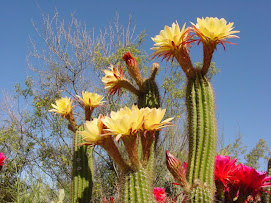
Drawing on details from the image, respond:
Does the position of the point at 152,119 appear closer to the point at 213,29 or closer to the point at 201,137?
the point at 201,137

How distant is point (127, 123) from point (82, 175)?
1.05 m

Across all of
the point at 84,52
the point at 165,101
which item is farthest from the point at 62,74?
the point at 165,101

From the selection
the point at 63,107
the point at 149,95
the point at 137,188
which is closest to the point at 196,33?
the point at 149,95

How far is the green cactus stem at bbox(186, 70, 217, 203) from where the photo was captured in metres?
1.29

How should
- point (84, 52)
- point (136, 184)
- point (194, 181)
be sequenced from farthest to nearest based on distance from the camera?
point (84, 52), point (194, 181), point (136, 184)

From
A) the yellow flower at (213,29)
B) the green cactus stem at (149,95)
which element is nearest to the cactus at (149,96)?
the green cactus stem at (149,95)

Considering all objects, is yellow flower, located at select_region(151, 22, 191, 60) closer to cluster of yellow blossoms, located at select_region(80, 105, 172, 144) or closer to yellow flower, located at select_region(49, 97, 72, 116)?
cluster of yellow blossoms, located at select_region(80, 105, 172, 144)

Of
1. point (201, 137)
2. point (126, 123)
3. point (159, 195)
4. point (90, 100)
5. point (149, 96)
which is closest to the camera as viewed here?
point (126, 123)

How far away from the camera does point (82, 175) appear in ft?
6.66

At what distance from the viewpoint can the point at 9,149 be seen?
29.8 ft

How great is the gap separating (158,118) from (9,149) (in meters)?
8.88

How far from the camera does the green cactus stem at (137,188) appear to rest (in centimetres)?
113

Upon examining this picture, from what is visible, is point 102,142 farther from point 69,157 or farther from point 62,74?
point 62,74

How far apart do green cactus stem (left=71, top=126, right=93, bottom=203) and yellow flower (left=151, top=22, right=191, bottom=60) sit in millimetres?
950
